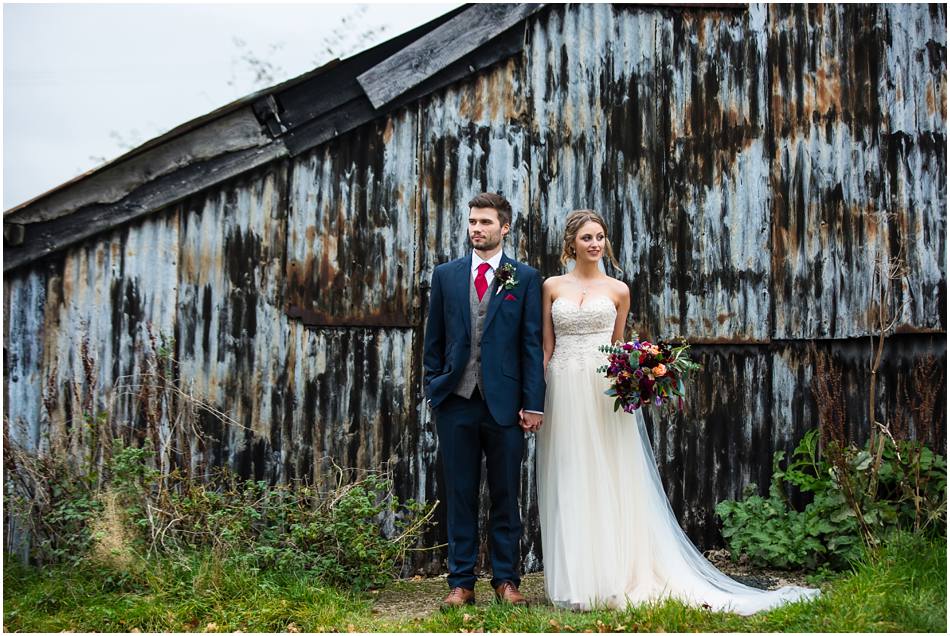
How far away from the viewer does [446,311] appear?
5215 mm

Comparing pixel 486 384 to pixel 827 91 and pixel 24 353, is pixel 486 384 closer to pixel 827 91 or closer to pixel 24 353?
pixel 24 353

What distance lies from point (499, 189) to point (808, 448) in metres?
3.04

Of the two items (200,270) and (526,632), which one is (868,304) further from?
(200,270)

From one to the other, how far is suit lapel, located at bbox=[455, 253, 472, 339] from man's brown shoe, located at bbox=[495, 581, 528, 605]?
1.49 meters

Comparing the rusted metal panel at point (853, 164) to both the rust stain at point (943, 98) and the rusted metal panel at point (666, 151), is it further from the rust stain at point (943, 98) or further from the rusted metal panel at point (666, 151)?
the rusted metal panel at point (666, 151)

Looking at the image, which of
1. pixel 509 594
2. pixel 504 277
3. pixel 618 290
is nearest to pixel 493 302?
pixel 504 277

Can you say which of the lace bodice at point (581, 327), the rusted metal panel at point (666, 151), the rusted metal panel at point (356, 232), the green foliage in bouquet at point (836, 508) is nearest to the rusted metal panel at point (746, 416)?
the green foliage in bouquet at point (836, 508)

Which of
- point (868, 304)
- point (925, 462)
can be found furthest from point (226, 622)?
point (868, 304)

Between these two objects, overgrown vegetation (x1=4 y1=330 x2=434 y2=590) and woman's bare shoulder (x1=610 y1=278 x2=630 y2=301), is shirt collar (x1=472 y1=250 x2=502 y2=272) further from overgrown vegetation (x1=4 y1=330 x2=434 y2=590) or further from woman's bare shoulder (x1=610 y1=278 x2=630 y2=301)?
overgrown vegetation (x1=4 y1=330 x2=434 y2=590)

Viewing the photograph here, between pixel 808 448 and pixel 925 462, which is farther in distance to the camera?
pixel 808 448

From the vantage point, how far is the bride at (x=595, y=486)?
200 inches

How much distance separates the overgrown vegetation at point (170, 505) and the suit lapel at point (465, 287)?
1538mm

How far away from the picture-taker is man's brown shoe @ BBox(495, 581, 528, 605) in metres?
5.03

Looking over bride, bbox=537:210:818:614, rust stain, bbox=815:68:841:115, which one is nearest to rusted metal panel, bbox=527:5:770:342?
rust stain, bbox=815:68:841:115
